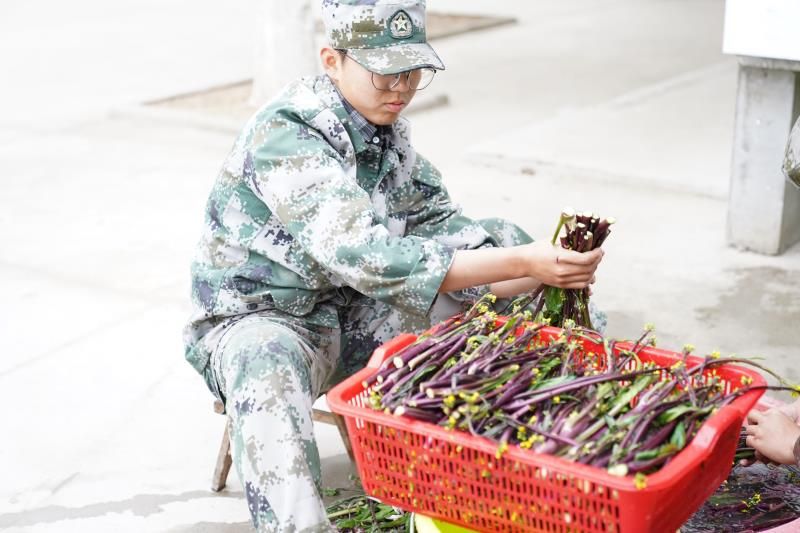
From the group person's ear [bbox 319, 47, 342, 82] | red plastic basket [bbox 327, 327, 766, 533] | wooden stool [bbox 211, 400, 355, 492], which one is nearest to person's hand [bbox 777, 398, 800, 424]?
red plastic basket [bbox 327, 327, 766, 533]

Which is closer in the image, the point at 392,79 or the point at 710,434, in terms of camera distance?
the point at 710,434

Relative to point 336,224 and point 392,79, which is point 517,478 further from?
point 392,79

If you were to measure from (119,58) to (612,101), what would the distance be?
5305 mm

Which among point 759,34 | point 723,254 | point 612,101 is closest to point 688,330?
point 723,254

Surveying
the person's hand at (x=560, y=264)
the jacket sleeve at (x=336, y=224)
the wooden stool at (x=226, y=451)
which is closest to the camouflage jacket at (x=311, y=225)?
the jacket sleeve at (x=336, y=224)

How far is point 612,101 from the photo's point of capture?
7.89m

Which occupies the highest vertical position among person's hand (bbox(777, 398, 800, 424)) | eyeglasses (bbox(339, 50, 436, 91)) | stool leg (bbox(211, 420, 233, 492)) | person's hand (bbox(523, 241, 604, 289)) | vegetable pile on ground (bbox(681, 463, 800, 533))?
eyeglasses (bbox(339, 50, 436, 91))

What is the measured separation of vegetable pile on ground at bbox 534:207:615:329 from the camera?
2.64 meters

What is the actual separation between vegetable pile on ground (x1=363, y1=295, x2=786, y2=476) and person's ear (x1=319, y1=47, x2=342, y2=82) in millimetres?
818

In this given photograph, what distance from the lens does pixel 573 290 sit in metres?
2.78

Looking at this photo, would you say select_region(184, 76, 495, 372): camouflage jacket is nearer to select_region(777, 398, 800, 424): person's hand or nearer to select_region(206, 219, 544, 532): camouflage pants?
select_region(206, 219, 544, 532): camouflage pants

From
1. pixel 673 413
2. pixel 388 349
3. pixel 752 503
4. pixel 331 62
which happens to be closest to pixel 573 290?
pixel 388 349

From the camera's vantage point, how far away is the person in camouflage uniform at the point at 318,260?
8.52 feet

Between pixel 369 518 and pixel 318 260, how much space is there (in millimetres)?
745
